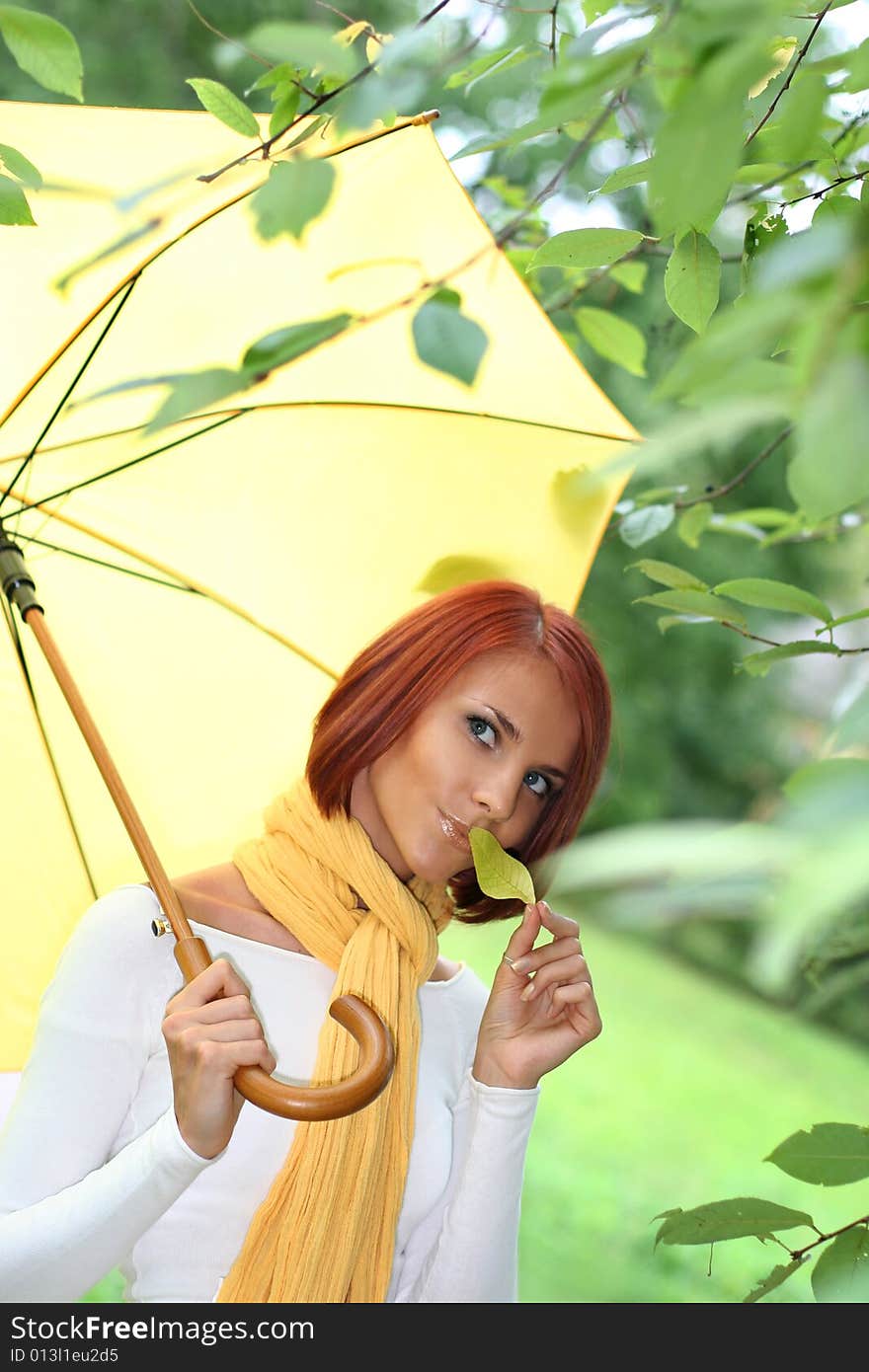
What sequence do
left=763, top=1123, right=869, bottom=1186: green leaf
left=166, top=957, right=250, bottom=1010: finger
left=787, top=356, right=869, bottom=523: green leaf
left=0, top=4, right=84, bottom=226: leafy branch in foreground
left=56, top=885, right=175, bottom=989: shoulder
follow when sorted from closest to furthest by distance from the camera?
left=787, top=356, right=869, bottom=523: green leaf < left=0, top=4, right=84, bottom=226: leafy branch in foreground < left=763, top=1123, right=869, bottom=1186: green leaf < left=166, top=957, right=250, bottom=1010: finger < left=56, top=885, right=175, bottom=989: shoulder

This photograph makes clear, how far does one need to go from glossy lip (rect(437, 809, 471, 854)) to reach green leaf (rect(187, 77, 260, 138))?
718 millimetres

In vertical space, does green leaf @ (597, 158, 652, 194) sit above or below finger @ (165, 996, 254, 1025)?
above

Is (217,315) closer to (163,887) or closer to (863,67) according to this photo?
(163,887)

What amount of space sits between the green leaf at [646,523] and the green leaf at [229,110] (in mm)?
828

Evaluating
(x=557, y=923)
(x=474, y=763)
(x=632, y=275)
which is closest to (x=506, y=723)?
(x=474, y=763)

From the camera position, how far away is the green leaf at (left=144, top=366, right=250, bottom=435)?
466 mm

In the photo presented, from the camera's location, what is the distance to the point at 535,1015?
136cm

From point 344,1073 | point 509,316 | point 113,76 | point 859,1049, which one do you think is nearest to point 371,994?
point 344,1073

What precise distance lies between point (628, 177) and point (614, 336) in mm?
699

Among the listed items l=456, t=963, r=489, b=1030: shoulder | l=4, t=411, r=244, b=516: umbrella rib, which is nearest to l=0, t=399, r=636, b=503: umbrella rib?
l=4, t=411, r=244, b=516: umbrella rib

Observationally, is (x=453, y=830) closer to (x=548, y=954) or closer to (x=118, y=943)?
(x=548, y=954)

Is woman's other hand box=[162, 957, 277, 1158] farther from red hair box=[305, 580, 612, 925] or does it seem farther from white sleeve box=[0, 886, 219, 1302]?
red hair box=[305, 580, 612, 925]

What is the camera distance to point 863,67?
48 cm

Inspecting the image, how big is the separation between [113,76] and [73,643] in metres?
5.59
